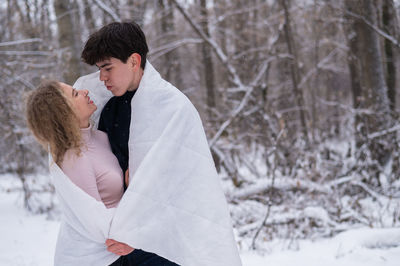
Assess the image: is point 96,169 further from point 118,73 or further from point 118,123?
→ point 118,73

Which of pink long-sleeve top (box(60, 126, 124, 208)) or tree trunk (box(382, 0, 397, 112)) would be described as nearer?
pink long-sleeve top (box(60, 126, 124, 208))

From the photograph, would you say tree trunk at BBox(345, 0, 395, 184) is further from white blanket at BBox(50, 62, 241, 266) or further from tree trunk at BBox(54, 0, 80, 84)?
white blanket at BBox(50, 62, 241, 266)

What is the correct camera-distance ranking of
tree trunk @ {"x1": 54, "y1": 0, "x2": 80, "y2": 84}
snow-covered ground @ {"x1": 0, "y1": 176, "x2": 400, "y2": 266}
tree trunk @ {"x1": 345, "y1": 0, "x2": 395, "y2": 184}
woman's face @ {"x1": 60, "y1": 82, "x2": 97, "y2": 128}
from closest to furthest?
woman's face @ {"x1": 60, "y1": 82, "x2": 97, "y2": 128} → snow-covered ground @ {"x1": 0, "y1": 176, "x2": 400, "y2": 266} → tree trunk @ {"x1": 345, "y1": 0, "x2": 395, "y2": 184} → tree trunk @ {"x1": 54, "y1": 0, "x2": 80, "y2": 84}

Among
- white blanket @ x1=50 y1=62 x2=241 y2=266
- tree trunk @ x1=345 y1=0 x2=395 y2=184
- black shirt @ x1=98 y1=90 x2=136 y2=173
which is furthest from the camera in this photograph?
tree trunk @ x1=345 y1=0 x2=395 y2=184

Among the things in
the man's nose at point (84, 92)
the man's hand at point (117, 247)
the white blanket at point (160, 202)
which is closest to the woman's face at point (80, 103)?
the man's nose at point (84, 92)

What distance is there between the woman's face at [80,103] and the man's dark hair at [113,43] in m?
0.16

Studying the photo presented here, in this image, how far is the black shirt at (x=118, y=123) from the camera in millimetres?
2010

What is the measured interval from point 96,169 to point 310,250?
304cm

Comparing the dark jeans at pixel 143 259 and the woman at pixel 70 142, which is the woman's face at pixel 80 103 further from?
the dark jeans at pixel 143 259

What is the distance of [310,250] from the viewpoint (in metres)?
4.19

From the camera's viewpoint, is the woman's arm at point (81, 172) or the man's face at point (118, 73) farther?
the man's face at point (118, 73)

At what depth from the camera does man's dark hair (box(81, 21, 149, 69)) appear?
1.84 m

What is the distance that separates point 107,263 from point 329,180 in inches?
196

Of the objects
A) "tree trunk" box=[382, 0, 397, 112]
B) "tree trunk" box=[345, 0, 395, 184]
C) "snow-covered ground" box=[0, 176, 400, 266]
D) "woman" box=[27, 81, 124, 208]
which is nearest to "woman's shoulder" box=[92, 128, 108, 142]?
"woman" box=[27, 81, 124, 208]
